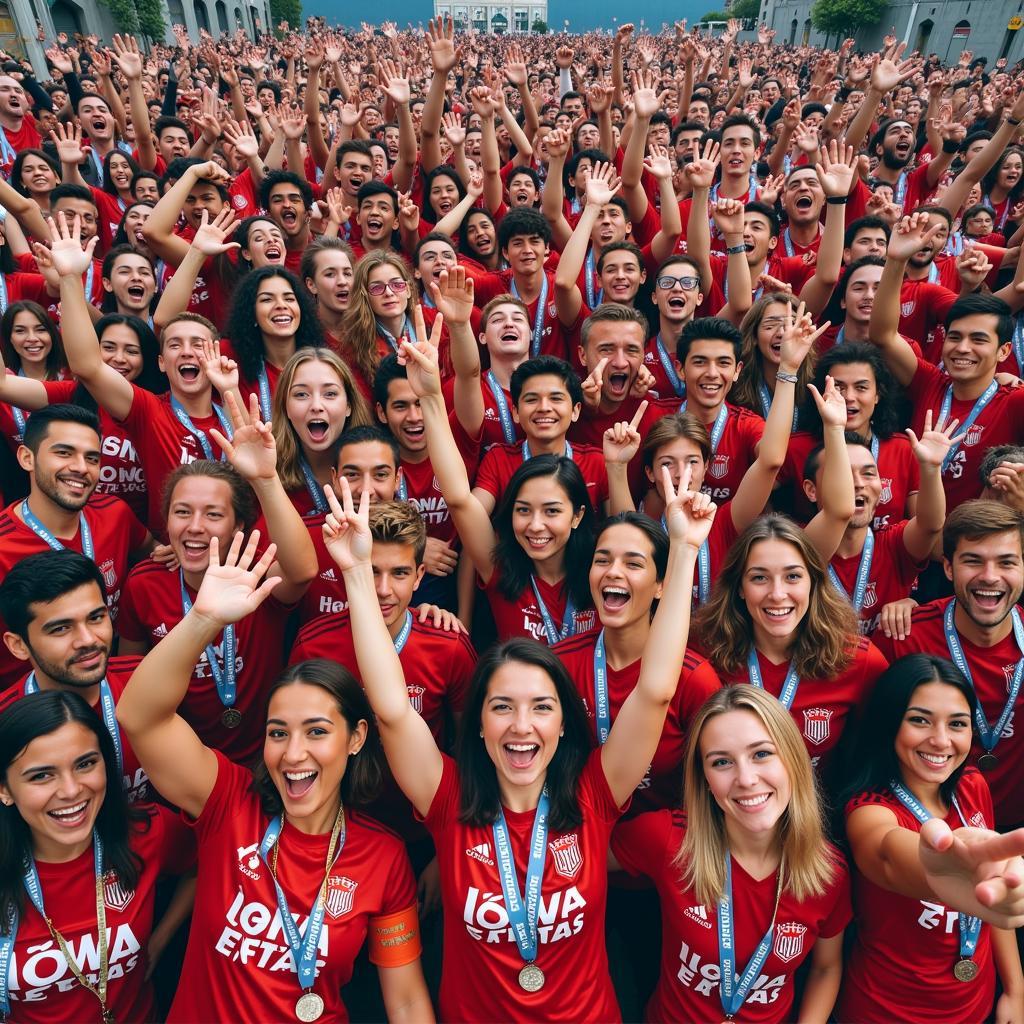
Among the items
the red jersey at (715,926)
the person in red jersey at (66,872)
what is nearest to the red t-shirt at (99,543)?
the person in red jersey at (66,872)

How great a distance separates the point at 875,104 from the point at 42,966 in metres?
9.42

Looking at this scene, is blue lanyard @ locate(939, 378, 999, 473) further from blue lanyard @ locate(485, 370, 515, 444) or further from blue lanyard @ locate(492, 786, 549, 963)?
blue lanyard @ locate(492, 786, 549, 963)

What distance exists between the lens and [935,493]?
3.45 metres

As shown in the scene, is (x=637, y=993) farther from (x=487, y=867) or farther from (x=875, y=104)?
(x=875, y=104)

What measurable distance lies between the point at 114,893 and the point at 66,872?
18 centimetres

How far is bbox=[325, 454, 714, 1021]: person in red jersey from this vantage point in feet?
7.86

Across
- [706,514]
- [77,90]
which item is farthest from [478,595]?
[77,90]

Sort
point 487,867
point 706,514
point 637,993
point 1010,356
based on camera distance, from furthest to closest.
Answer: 1. point 1010,356
2. point 637,993
3. point 706,514
4. point 487,867

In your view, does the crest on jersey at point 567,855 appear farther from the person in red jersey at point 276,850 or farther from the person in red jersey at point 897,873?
the person in red jersey at point 897,873

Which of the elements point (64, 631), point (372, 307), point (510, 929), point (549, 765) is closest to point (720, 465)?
point (549, 765)

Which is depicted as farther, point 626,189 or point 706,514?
point 626,189

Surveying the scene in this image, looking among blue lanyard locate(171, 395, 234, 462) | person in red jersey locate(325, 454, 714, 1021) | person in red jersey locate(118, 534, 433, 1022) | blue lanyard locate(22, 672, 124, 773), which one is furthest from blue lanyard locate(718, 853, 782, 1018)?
blue lanyard locate(171, 395, 234, 462)

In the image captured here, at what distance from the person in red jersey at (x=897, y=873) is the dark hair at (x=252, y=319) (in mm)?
4183

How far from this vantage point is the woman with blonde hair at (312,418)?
3.85 metres
